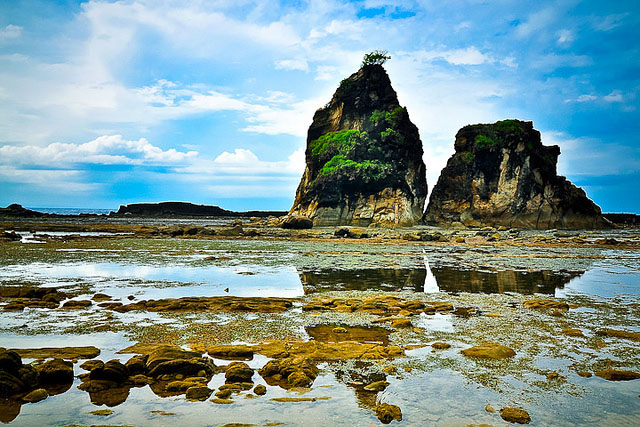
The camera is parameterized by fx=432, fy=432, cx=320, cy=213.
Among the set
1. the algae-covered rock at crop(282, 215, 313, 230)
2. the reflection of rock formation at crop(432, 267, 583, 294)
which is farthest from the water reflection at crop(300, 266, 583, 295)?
the algae-covered rock at crop(282, 215, 313, 230)

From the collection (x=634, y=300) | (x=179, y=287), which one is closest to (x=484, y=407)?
(x=634, y=300)

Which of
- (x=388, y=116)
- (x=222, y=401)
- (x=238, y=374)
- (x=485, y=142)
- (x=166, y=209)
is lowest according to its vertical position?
(x=222, y=401)

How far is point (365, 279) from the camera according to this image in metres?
15.8

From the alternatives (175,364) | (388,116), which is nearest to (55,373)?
(175,364)

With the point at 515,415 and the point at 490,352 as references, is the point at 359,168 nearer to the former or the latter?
the point at 490,352

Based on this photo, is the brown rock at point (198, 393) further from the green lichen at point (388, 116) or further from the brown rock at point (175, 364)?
the green lichen at point (388, 116)

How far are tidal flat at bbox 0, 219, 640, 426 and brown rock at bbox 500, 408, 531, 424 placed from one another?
22mm

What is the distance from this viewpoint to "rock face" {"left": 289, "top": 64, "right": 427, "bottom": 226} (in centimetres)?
7119

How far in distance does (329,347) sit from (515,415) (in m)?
3.20

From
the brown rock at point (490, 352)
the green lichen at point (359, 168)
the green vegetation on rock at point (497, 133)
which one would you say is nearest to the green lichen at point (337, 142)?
the green lichen at point (359, 168)

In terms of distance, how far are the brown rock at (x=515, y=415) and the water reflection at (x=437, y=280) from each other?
8491mm

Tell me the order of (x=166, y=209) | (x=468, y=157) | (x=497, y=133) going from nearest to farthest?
(x=497, y=133), (x=468, y=157), (x=166, y=209)

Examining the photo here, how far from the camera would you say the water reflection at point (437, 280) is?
45.5 feet

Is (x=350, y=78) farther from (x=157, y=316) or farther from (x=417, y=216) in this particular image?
(x=157, y=316)
